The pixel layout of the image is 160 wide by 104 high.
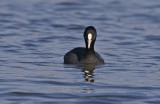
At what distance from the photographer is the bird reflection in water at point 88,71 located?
1177cm

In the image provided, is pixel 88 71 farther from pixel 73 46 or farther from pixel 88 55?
pixel 73 46

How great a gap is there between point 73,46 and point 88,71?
3813mm

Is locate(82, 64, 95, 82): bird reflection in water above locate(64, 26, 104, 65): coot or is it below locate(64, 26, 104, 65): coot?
below

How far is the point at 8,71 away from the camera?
40.4 feet

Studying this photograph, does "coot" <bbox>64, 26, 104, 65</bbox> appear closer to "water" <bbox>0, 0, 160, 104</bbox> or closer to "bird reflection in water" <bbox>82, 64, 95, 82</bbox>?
"bird reflection in water" <bbox>82, 64, 95, 82</bbox>

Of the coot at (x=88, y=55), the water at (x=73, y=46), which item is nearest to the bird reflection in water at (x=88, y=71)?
the water at (x=73, y=46)

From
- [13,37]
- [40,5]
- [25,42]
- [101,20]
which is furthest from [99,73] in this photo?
[40,5]

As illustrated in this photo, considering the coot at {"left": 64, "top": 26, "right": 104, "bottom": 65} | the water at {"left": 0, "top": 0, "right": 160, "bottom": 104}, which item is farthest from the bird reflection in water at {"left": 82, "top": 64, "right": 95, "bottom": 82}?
the coot at {"left": 64, "top": 26, "right": 104, "bottom": 65}

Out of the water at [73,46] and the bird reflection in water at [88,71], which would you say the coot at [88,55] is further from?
the water at [73,46]

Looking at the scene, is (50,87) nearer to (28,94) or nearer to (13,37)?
(28,94)

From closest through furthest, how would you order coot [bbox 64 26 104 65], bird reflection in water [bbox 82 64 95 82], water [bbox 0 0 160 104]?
water [bbox 0 0 160 104]
bird reflection in water [bbox 82 64 95 82]
coot [bbox 64 26 104 65]

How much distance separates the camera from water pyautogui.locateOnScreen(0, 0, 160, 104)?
10.2m

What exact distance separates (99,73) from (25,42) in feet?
15.6

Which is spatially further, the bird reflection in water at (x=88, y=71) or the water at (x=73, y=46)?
the bird reflection in water at (x=88, y=71)
